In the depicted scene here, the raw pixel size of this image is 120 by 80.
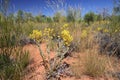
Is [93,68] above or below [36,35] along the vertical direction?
below

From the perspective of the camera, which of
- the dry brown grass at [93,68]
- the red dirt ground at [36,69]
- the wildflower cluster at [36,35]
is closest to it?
the red dirt ground at [36,69]

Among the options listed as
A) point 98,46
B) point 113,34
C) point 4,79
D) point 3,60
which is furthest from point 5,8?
point 113,34

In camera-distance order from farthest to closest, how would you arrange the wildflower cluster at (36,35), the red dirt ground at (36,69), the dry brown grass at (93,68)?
the wildflower cluster at (36,35) < the dry brown grass at (93,68) < the red dirt ground at (36,69)

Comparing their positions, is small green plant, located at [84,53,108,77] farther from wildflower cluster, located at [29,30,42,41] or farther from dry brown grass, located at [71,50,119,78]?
wildflower cluster, located at [29,30,42,41]

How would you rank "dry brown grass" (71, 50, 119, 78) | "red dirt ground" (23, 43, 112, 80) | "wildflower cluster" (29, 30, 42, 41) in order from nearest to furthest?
"red dirt ground" (23, 43, 112, 80)
"dry brown grass" (71, 50, 119, 78)
"wildflower cluster" (29, 30, 42, 41)

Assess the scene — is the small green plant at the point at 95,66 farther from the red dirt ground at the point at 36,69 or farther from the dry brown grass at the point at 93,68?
the red dirt ground at the point at 36,69

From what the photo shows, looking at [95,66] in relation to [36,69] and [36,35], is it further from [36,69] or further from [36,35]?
[36,35]

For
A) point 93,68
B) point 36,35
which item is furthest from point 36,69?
point 93,68

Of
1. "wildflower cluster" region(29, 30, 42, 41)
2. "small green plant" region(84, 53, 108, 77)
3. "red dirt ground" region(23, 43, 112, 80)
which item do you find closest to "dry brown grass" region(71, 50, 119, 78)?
"small green plant" region(84, 53, 108, 77)

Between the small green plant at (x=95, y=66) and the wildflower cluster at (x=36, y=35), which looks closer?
the small green plant at (x=95, y=66)

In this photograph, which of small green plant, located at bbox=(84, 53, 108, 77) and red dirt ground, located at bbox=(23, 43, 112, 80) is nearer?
red dirt ground, located at bbox=(23, 43, 112, 80)

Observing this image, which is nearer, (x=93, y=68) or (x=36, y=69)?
(x=93, y=68)

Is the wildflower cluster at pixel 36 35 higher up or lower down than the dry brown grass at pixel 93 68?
higher up

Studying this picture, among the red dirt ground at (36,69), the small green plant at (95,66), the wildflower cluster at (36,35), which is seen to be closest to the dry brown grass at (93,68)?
the small green plant at (95,66)
